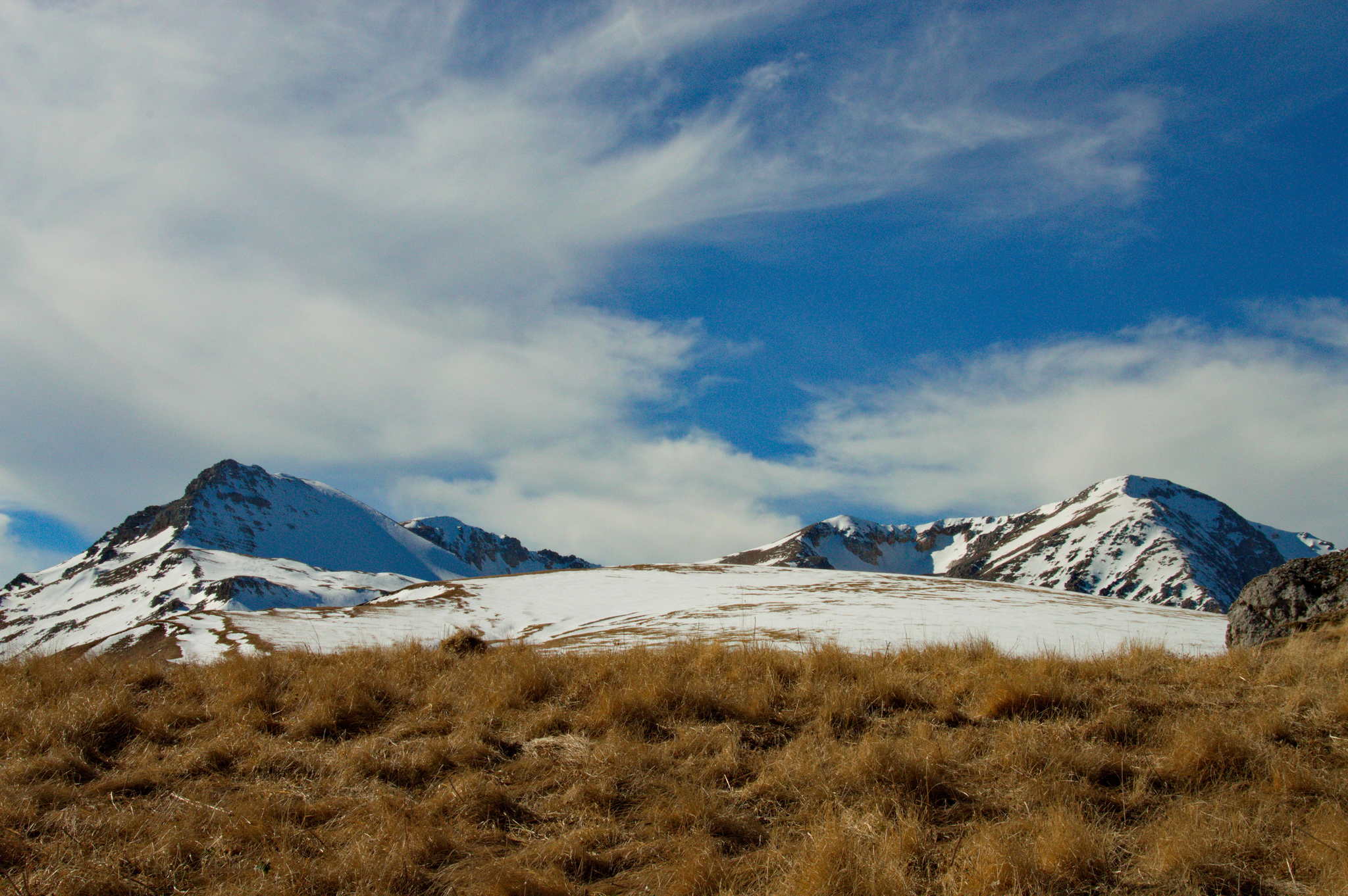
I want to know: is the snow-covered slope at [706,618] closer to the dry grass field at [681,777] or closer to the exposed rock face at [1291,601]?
the exposed rock face at [1291,601]

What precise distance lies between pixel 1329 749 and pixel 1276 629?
5826 millimetres

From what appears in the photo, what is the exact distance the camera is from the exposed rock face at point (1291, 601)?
10961 millimetres

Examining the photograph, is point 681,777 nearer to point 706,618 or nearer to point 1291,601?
point 1291,601

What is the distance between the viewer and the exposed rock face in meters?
11.0

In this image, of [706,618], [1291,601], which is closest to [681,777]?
[1291,601]

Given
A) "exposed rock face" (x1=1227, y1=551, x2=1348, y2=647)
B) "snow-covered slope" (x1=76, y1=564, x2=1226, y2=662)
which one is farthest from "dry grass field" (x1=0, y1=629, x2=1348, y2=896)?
"snow-covered slope" (x1=76, y1=564, x2=1226, y2=662)

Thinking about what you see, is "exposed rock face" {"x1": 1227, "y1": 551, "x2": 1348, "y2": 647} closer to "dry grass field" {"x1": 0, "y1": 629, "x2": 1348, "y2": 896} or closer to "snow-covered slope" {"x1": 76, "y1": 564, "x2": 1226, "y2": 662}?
"snow-covered slope" {"x1": 76, "y1": 564, "x2": 1226, "y2": 662}

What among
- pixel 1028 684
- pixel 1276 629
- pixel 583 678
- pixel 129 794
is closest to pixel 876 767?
pixel 1028 684

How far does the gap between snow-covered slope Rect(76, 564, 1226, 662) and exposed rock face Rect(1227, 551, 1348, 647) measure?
82 cm

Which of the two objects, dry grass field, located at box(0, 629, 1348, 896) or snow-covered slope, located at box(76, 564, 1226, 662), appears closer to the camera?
dry grass field, located at box(0, 629, 1348, 896)

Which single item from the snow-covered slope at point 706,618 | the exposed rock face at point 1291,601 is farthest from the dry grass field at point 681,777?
the snow-covered slope at point 706,618

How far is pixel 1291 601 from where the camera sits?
1141 centimetres

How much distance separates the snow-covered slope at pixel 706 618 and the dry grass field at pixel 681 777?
2829 millimetres

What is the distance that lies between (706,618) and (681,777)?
70.9 feet
